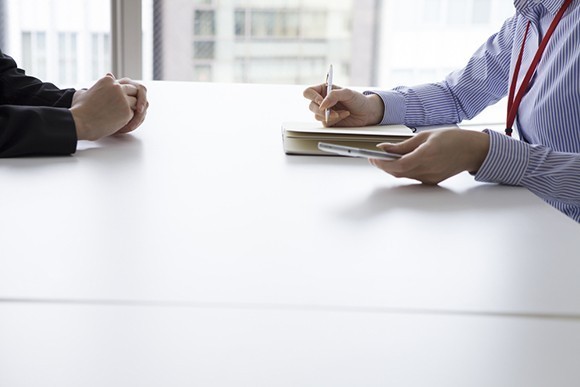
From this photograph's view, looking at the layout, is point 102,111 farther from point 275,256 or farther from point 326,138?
point 275,256

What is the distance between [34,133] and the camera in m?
1.09

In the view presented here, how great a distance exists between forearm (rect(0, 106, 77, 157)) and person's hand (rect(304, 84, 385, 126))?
45cm

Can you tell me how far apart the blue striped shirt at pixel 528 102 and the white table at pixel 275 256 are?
6cm

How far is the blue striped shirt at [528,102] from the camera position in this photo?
104 cm

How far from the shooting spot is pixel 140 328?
1.76ft

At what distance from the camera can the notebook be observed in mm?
1152

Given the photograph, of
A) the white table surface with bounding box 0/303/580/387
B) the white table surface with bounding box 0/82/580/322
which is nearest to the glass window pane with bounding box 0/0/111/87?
the white table surface with bounding box 0/82/580/322

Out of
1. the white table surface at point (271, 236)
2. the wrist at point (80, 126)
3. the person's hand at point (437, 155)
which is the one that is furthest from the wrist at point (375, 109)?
the wrist at point (80, 126)

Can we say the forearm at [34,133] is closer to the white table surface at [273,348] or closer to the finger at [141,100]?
the finger at [141,100]

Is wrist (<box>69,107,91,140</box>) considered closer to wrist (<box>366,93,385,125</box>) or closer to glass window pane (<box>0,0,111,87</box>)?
wrist (<box>366,93,385,125</box>)

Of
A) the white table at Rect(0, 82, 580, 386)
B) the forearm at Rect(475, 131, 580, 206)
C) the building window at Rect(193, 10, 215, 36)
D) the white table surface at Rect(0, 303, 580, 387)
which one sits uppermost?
the building window at Rect(193, 10, 215, 36)

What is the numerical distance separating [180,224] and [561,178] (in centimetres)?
59

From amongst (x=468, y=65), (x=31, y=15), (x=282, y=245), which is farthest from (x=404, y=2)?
(x=282, y=245)

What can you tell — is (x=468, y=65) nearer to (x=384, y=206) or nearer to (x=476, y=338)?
(x=384, y=206)
